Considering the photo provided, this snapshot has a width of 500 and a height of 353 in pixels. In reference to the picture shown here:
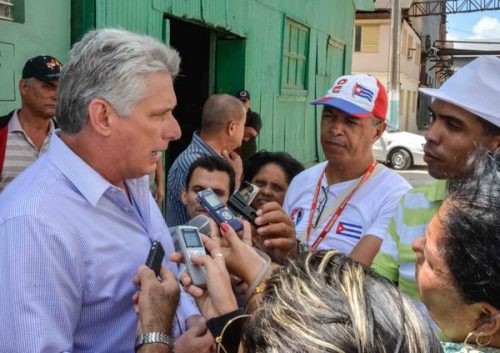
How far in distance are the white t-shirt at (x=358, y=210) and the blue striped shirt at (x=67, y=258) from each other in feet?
3.20

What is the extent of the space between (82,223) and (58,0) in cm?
309

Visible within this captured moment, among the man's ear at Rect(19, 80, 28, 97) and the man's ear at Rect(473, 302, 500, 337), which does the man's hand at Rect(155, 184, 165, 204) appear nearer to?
the man's ear at Rect(19, 80, 28, 97)

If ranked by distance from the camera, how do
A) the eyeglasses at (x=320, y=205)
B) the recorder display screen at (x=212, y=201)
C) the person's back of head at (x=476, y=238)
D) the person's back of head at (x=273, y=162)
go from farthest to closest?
the person's back of head at (x=273, y=162) < the eyeglasses at (x=320, y=205) < the recorder display screen at (x=212, y=201) < the person's back of head at (x=476, y=238)

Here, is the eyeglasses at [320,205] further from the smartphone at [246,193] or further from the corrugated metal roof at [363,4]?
the corrugated metal roof at [363,4]

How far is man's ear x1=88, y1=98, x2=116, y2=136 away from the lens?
1678 mm

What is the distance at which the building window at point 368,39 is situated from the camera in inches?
958

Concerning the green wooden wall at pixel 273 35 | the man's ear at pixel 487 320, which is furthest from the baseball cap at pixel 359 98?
the green wooden wall at pixel 273 35

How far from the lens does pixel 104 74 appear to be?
1.66m

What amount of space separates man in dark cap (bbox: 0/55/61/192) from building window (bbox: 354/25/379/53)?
73.8ft

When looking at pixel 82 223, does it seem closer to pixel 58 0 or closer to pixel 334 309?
pixel 334 309

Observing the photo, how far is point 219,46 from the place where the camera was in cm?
730

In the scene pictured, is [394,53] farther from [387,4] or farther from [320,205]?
[320,205]

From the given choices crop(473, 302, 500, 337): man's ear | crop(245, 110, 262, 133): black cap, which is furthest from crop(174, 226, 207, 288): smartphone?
crop(245, 110, 262, 133): black cap

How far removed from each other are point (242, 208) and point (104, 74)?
811 mm
